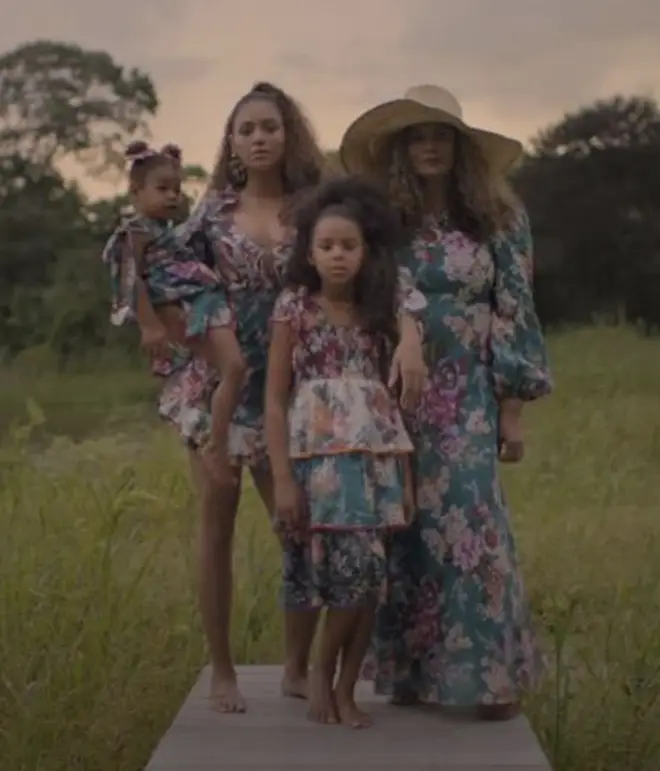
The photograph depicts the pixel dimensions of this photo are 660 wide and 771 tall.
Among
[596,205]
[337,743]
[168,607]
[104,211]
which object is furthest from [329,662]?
[596,205]

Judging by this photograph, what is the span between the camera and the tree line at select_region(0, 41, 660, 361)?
19.2 metres

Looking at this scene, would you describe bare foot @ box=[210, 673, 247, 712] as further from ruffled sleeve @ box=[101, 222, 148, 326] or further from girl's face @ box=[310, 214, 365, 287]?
girl's face @ box=[310, 214, 365, 287]

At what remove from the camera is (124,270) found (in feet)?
11.9

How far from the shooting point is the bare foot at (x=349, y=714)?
364 centimetres

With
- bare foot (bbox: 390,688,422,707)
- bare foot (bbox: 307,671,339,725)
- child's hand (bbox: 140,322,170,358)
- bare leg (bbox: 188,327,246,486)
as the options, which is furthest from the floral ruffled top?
bare foot (bbox: 390,688,422,707)

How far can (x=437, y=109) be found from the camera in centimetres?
371

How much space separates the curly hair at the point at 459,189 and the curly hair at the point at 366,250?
23 centimetres

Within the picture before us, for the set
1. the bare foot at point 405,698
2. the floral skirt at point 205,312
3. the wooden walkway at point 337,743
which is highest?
the floral skirt at point 205,312

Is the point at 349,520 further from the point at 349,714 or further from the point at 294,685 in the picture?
the point at 294,685

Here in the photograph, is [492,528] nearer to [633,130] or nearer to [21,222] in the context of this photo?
[21,222]

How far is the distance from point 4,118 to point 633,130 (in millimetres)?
7962

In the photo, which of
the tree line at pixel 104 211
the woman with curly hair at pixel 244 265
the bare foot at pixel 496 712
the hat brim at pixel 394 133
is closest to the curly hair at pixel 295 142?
the woman with curly hair at pixel 244 265

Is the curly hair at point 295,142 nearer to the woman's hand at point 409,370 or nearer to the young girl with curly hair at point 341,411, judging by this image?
the young girl with curly hair at point 341,411

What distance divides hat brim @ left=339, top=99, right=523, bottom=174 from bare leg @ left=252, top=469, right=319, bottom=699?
0.71 m
